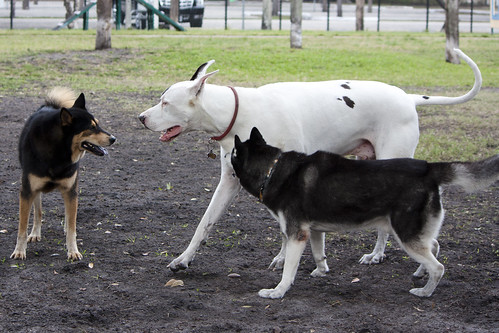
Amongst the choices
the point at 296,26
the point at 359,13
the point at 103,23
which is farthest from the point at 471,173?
the point at 359,13

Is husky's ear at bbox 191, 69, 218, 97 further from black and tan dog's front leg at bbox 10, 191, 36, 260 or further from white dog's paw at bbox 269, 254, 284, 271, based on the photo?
black and tan dog's front leg at bbox 10, 191, 36, 260

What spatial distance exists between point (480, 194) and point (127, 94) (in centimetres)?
790

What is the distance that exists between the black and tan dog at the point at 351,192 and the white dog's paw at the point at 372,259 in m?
0.80

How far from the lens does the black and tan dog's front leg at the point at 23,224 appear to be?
5898mm

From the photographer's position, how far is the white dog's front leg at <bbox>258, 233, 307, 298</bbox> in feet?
16.9

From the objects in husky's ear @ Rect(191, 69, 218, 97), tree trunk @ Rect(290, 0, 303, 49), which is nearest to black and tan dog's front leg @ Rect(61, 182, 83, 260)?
husky's ear @ Rect(191, 69, 218, 97)

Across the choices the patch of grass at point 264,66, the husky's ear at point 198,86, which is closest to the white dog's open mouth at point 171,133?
Answer: the husky's ear at point 198,86

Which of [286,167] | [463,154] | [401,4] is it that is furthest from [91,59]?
[401,4]

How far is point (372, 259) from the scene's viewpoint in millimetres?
6051

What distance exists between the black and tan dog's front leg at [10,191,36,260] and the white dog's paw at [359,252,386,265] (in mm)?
2639

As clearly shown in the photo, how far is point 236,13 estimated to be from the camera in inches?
1710

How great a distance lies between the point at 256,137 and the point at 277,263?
1128 mm

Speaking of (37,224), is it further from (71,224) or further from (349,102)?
(349,102)

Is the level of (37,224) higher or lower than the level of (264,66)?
lower
